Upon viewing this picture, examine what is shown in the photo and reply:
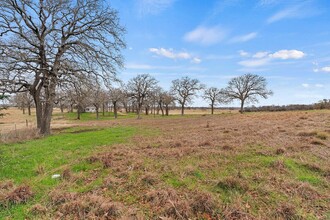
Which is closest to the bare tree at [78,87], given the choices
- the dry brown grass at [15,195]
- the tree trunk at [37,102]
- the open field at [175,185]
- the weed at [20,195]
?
the tree trunk at [37,102]

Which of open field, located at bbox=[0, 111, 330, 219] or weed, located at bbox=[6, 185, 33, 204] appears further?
weed, located at bbox=[6, 185, 33, 204]

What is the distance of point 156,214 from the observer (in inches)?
139

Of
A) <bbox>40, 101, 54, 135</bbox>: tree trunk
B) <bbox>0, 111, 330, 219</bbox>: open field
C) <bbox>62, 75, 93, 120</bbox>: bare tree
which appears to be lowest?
<bbox>0, 111, 330, 219</bbox>: open field

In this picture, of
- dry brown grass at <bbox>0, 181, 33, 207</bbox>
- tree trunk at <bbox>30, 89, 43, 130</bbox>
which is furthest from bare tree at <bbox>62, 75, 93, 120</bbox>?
dry brown grass at <bbox>0, 181, 33, 207</bbox>

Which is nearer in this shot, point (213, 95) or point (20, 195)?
point (20, 195)

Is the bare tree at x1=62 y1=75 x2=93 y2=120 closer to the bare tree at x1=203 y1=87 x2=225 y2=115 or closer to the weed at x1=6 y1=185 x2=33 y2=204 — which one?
the weed at x1=6 y1=185 x2=33 y2=204

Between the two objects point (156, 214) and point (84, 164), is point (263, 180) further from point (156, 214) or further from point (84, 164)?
point (84, 164)

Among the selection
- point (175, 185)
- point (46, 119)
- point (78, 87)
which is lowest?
point (175, 185)

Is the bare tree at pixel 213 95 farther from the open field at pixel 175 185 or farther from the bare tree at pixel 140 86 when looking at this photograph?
the open field at pixel 175 185

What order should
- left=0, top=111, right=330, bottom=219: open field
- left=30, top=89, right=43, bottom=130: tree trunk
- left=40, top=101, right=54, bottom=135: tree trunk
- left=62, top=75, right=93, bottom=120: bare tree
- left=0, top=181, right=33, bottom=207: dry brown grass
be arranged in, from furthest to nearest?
left=30, top=89, right=43, bottom=130: tree trunk < left=40, top=101, right=54, bottom=135: tree trunk < left=62, top=75, right=93, bottom=120: bare tree < left=0, top=181, right=33, bottom=207: dry brown grass < left=0, top=111, right=330, bottom=219: open field

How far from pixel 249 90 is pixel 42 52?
49106mm

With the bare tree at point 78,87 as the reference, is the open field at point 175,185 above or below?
below

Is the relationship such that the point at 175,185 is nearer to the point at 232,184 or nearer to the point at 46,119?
the point at 232,184

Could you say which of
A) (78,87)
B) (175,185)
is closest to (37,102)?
(78,87)
